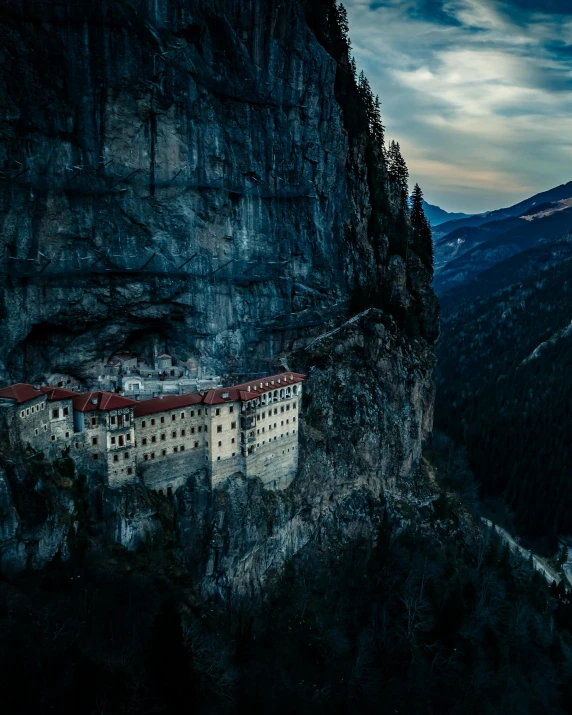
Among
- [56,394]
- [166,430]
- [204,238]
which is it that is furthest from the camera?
[204,238]

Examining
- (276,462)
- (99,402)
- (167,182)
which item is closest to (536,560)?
(276,462)

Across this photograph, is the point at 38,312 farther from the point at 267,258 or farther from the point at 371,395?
the point at 371,395

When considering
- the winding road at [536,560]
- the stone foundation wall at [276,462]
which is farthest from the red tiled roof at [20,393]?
the winding road at [536,560]

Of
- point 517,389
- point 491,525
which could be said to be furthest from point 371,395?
point 517,389

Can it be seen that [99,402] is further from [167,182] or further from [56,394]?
[167,182]

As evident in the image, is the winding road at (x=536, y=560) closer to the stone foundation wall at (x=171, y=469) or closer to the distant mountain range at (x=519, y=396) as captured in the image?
the distant mountain range at (x=519, y=396)

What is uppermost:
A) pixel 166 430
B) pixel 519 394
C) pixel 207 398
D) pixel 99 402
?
pixel 99 402

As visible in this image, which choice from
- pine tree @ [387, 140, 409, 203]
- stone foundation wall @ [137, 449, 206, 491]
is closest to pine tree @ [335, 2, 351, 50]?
pine tree @ [387, 140, 409, 203]
